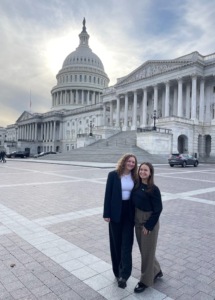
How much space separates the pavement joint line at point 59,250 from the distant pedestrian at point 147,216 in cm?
23

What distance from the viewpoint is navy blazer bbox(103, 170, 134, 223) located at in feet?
11.9

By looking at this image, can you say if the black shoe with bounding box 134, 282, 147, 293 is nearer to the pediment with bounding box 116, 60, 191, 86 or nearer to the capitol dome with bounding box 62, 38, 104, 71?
the pediment with bounding box 116, 60, 191, 86

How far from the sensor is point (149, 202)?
3.56 metres

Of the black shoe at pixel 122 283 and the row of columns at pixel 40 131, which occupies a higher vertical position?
the row of columns at pixel 40 131

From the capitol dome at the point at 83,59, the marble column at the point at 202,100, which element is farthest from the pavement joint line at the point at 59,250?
the capitol dome at the point at 83,59

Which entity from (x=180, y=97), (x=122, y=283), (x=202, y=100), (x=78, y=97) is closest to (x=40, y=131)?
(x=78, y=97)

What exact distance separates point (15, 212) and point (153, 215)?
5.34 meters

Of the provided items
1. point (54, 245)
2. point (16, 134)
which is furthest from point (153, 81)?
point (16, 134)

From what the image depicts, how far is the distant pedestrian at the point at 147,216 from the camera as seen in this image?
11.6ft

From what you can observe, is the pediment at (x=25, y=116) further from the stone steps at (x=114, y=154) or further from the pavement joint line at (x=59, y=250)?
the pavement joint line at (x=59, y=250)

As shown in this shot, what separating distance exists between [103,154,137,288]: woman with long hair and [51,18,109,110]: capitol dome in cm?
10282

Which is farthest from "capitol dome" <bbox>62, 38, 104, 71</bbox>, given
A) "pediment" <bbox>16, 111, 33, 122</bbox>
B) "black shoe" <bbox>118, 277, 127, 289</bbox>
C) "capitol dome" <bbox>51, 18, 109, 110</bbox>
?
"black shoe" <bbox>118, 277, 127, 289</bbox>

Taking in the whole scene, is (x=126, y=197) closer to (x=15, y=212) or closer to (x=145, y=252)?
(x=145, y=252)

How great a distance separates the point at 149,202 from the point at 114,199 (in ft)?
1.57
